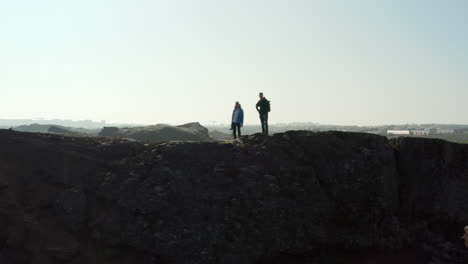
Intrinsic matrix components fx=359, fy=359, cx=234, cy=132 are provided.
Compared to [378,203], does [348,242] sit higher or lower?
lower

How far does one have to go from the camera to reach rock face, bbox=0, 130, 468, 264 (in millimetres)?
14914

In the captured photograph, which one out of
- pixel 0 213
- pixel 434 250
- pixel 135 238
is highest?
pixel 0 213

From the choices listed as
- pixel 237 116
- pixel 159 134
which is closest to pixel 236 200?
pixel 237 116

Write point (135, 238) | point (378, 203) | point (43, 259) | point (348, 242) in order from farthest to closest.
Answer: point (378, 203) → point (348, 242) → point (135, 238) → point (43, 259)

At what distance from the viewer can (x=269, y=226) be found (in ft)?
51.7

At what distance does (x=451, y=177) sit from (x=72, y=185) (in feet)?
61.6

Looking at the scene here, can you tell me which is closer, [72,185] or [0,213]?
[0,213]

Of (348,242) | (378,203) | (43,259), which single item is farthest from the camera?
(378,203)

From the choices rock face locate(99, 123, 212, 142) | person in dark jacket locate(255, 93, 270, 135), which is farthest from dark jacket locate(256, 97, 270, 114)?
rock face locate(99, 123, 212, 142)

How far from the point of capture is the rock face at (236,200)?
1491 centimetres

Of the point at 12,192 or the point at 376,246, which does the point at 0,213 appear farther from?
the point at 376,246

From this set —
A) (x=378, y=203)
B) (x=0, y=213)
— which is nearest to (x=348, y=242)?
(x=378, y=203)

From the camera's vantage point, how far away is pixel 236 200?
16391 mm

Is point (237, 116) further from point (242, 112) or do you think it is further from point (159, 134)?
point (159, 134)
